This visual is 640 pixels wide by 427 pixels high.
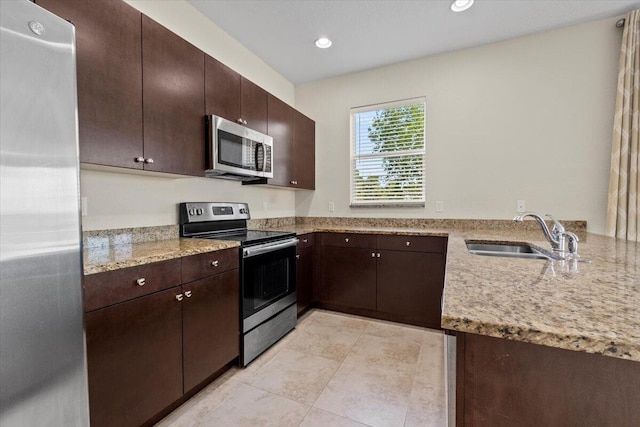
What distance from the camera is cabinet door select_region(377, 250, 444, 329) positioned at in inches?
103

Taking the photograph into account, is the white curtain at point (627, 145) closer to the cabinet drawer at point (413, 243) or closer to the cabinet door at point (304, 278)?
the cabinet drawer at point (413, 243)

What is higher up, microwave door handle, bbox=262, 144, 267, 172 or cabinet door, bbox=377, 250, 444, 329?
microwave door handle, bbox=262, 144, 267, 172

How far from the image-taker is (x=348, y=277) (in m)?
2.95

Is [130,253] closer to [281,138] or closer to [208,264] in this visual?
[208,264]

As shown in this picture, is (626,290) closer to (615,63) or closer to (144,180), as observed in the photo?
(144,180)

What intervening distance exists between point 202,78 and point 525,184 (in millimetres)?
2947

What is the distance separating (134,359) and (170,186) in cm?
124

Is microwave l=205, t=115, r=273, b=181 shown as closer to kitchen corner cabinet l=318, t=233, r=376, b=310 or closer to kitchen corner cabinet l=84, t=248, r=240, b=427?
kitchen corner cabinet l=84, t=248, r=240, b=427

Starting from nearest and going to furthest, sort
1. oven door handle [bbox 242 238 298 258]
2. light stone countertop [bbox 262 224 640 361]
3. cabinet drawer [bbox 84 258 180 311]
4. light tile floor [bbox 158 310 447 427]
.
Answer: light stone countertop [bbox 262 224 640 361]
cabinet drawer [bbox 84 258 180 311]
light tile floor [bbox 158 310 447 427]
oven door handle [bbox 242 238 298 258]

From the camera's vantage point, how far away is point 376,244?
2809 mm

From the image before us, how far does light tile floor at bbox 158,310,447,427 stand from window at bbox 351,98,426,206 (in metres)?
1.49

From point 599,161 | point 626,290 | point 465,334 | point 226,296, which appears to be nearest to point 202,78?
point 226,296

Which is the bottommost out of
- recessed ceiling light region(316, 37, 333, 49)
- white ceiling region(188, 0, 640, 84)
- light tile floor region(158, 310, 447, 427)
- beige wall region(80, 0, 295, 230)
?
light tile floor region(158, 310, 447, 427)

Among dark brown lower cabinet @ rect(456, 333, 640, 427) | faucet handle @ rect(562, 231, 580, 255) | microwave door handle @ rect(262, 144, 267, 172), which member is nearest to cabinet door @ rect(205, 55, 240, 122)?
microwave door handle @ rect(262, 144, 267, 172)
